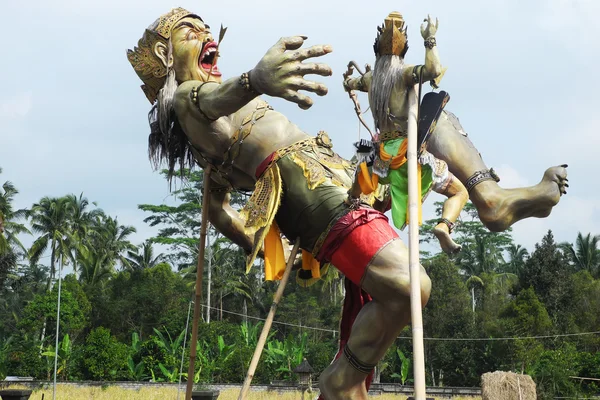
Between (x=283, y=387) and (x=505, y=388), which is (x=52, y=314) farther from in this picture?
(x=505, y=388)

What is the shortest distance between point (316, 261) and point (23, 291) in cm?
3330

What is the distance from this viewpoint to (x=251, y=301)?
28.3 metres

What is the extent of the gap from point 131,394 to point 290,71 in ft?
42.9

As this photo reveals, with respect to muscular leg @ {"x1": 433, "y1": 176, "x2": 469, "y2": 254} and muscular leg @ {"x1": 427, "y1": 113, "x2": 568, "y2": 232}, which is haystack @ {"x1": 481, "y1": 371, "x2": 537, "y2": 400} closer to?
muscular leg @ {"x1": 427, "y1": 113, "x2": 568, "y2": 232}

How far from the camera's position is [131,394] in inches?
587

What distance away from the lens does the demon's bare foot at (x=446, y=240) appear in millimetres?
2711

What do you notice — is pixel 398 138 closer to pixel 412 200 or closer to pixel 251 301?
pixel 412 200

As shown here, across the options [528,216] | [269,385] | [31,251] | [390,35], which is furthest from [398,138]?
Answer: [31,251]

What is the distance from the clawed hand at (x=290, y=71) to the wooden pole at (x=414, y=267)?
1.26ft

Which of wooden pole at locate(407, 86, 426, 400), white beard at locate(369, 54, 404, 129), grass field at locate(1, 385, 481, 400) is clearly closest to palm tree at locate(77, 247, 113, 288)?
grass field at locate(1, 385, 481, 400)

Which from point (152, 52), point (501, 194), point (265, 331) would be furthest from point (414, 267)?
point (152, 52)

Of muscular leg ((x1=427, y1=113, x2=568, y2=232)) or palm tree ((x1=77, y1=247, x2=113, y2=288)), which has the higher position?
palm tree ((x1=77, y1=247, x2=113, y2=288))

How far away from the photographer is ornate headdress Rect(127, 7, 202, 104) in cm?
375

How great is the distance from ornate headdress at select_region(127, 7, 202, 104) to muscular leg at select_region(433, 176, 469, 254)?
4.93 ft
